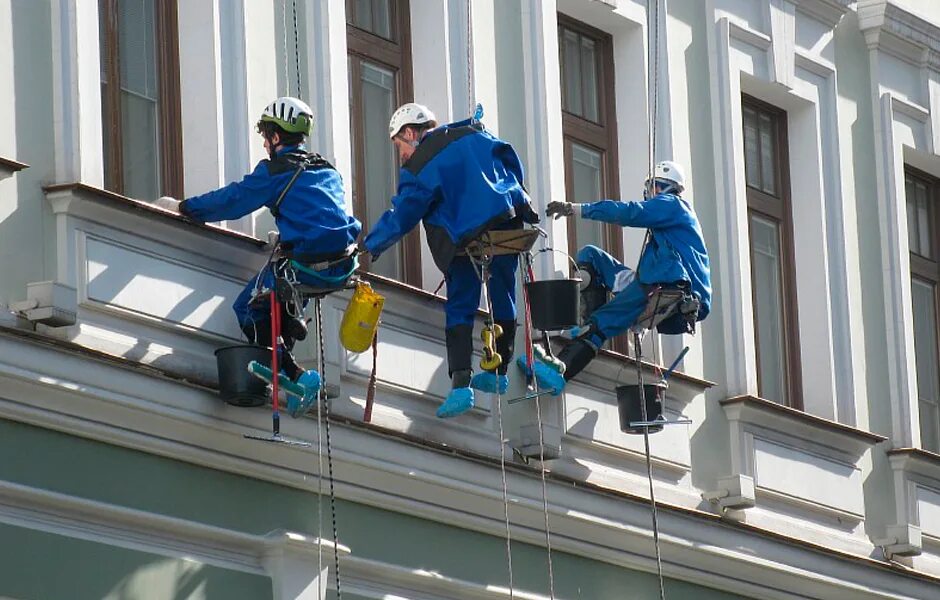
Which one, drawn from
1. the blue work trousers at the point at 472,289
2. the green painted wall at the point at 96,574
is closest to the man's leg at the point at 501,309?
the blue work trousers at the point at 472,289

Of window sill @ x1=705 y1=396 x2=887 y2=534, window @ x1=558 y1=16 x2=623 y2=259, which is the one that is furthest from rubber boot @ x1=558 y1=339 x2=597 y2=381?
window sill @ x1=705 y1=396 x2=887 y2=534

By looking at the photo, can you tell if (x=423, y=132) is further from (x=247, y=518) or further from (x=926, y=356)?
(x=926, y=356)

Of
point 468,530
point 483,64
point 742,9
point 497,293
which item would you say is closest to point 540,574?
point 468,530

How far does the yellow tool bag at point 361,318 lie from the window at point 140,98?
3.51 feet

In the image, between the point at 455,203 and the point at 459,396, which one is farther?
the point at 459,396

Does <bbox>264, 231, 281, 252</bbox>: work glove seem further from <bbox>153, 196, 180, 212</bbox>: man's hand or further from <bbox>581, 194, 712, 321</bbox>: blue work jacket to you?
<bbox>581, 194, 712, 321</bbox>: blue work jacket

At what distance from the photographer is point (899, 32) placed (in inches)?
835

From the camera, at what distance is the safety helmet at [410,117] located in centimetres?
1551

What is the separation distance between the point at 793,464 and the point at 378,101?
407cm

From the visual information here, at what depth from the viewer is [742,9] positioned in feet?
64.5

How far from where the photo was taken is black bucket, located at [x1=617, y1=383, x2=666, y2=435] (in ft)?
56.0

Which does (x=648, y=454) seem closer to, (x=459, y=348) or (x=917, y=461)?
(x=459, y=348)

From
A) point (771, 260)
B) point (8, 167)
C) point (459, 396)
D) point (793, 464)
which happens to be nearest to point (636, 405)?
point (459, 396)

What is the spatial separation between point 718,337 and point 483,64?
2757 mm
